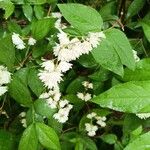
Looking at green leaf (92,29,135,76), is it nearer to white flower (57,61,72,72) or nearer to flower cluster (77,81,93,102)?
white flower (57,61,72,72)

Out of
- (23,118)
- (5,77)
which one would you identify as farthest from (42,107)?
(23,118)

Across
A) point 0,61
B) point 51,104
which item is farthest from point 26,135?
Answer: point 0,61

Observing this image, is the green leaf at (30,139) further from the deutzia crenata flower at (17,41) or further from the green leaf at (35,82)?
the deutzia crenata flower at (17,41)

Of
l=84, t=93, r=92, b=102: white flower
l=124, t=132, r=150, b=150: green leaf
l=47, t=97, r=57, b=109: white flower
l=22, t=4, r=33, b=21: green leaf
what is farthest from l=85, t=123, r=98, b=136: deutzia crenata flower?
l=124, t=132, r=150, b=150: green leaf

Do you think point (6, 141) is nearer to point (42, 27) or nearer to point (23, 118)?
point (23, 118)

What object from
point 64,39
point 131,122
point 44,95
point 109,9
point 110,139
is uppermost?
point 64,39

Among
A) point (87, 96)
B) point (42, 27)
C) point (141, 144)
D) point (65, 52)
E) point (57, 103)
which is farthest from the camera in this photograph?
point (87, 96)

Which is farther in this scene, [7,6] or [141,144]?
[7,6]
